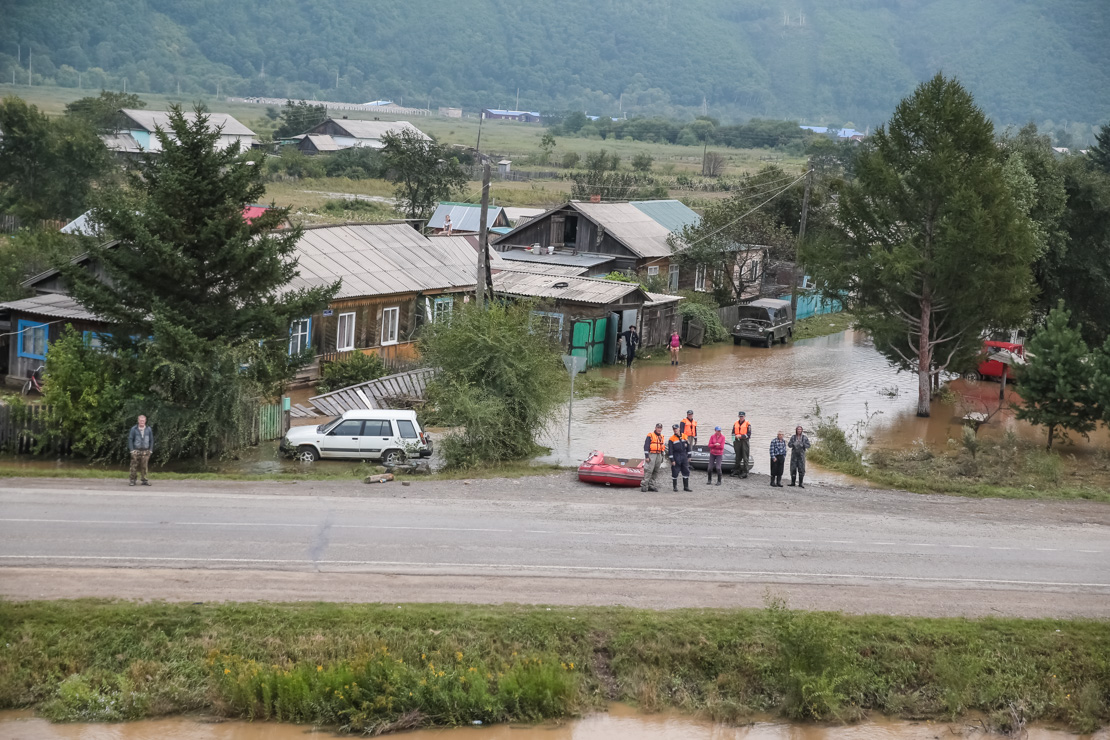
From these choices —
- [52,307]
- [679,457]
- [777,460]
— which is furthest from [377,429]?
[52,307]

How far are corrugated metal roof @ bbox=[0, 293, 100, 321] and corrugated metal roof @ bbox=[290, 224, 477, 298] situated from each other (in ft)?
20.7

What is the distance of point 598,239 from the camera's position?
54.3m

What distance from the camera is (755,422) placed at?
3316 cm

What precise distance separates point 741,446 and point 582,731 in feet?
39.2

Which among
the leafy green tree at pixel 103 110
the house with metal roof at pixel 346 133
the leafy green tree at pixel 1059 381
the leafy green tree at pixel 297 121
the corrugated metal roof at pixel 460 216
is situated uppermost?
the leafy green tree at pixel 297 121

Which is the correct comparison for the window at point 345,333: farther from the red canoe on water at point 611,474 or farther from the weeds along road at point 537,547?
the red canoe on water at point 611,474

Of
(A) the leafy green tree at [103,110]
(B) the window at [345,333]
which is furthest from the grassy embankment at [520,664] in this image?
(A) the leafy green tree at [103,110]

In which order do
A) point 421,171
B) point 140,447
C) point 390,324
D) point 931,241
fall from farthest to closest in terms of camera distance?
1. point 421,171
2. point 390,324
3. point 931,241
4. point 140,447

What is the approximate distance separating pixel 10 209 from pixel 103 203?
39551mm

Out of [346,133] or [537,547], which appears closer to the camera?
[537,547]

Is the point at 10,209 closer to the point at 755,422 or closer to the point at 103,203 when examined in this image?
the point at 103,203

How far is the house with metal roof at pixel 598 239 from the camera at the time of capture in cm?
5325

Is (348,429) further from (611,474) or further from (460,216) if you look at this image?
(460,216)

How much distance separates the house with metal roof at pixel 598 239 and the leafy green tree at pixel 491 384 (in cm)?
2600
